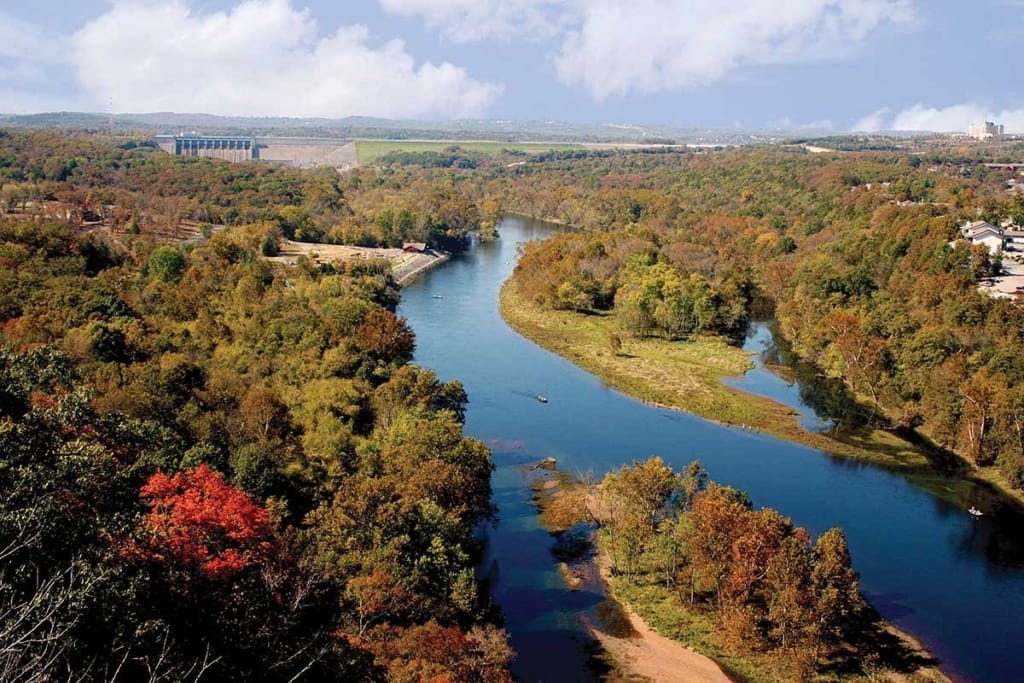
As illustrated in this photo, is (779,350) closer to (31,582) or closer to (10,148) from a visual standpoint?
(31,582)

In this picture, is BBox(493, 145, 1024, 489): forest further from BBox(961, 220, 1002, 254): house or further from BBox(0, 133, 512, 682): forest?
BBox(0, 133, 512, 682): forest

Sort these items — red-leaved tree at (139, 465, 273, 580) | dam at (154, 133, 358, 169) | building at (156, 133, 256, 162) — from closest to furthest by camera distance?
red-leaved tree at (139, 465, 273, 580) < building at (156, 133, 256, 162) < dam at (154, 133, 358, 169)

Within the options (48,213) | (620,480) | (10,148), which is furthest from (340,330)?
(10,148)

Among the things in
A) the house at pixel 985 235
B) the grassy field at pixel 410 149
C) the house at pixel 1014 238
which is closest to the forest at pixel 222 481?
the house at pixel 985 235

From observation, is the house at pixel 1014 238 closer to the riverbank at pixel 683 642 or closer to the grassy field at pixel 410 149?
the riverbank at pixel 683 642

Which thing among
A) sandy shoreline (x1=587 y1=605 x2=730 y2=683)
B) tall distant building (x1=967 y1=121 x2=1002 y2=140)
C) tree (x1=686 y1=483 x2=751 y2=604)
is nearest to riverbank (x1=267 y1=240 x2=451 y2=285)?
tree (x1=686 y1=483 x2=751 y2=604)

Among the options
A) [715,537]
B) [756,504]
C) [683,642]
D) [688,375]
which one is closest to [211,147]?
[688,375]
